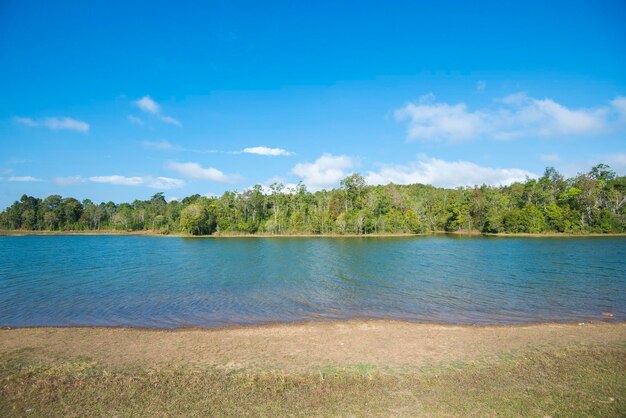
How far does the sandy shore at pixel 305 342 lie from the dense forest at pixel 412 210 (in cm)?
9532

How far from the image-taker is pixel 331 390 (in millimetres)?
9656

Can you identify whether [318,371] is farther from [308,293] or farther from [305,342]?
[308,293]

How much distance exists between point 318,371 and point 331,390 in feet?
4.96

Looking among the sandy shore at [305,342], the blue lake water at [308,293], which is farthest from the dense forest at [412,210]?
the sandy shore at [305,342]

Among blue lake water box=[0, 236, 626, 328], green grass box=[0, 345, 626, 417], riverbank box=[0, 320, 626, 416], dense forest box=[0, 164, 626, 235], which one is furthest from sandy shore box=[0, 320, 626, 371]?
dense forest box=[0, 164, 626, 235]

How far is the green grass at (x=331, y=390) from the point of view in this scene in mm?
8492

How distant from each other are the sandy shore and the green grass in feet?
2.81

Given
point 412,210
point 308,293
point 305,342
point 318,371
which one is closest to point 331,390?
point 318,371

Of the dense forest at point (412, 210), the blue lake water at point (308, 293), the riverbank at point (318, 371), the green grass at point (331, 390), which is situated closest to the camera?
the green grass at point (331, 390)

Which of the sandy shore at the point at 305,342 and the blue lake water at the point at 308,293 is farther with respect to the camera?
the blue lake water at the point at 308,293

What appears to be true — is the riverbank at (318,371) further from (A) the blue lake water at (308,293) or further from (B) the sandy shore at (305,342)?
(A) the blue lake water at (308,293)

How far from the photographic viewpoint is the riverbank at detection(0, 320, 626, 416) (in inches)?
344

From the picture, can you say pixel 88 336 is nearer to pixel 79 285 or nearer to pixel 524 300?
pixel 79 285

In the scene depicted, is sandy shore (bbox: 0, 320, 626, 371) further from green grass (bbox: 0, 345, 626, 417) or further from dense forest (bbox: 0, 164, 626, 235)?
dense forest (bbox: 0, 164, 626, 235)
